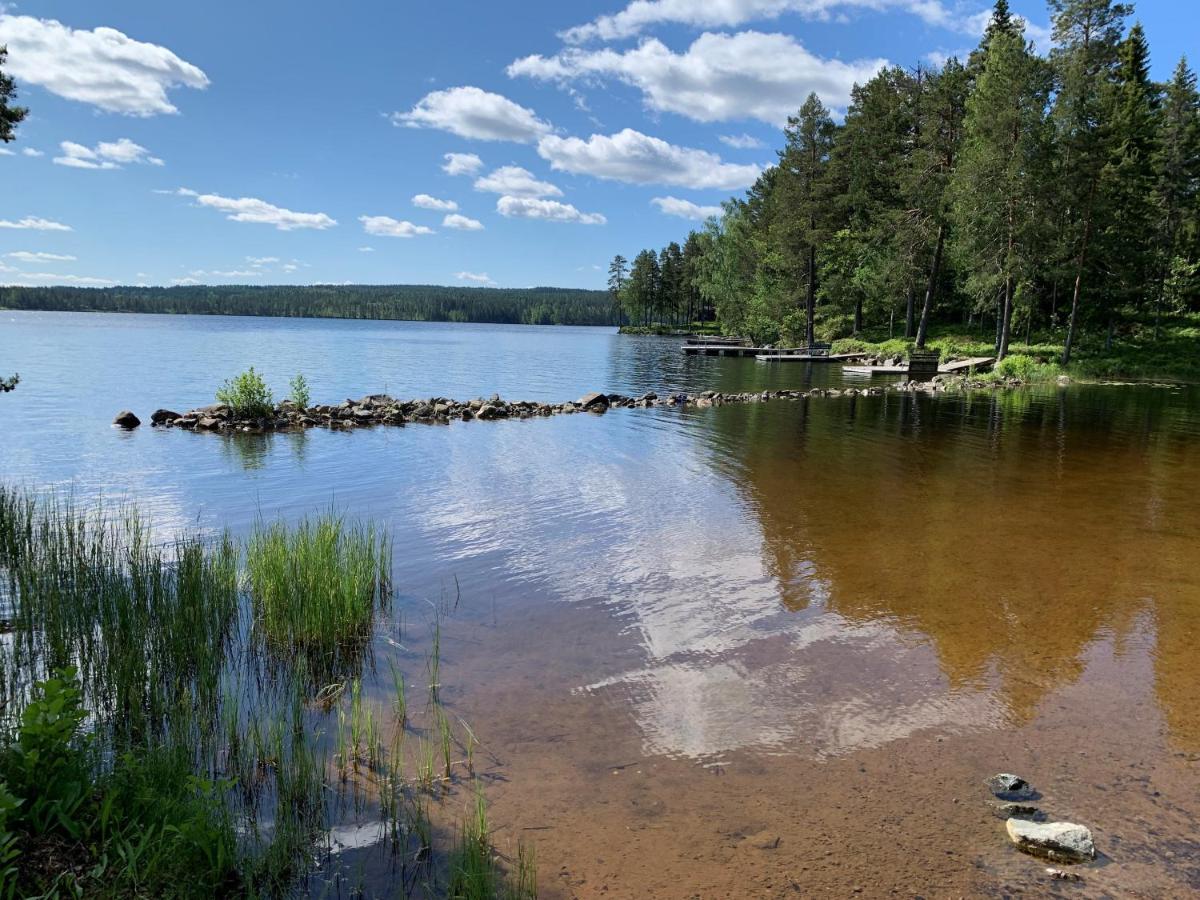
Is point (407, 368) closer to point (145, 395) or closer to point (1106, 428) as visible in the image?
point (145, 395)

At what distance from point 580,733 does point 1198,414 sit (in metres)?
34.0

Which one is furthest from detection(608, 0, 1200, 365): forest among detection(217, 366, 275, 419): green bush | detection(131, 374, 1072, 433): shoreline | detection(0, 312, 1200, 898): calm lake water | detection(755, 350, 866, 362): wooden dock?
detection(217, 366, 275, 419): green bush

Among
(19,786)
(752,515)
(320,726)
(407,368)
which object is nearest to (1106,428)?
(752,515)

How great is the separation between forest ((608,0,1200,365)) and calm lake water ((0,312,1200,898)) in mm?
26395

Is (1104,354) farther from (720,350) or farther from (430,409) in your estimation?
(430,409)

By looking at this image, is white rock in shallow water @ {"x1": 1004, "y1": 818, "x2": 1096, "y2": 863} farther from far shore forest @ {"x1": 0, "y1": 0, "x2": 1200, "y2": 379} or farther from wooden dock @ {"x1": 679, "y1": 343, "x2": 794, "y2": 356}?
wooden dock @ {"x1": 679, "y1": 343, "x2": 794, "y2": 356}

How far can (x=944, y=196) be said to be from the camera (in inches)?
1923

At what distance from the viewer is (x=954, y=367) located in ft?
161

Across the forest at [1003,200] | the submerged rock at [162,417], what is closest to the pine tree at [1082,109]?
the forest at [1003,200]

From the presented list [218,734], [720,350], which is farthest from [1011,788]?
[720,350]

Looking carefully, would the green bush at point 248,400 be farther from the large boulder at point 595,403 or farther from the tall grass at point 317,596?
the tall grass at point 317,596

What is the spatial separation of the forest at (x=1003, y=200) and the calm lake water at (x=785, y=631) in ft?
86.6

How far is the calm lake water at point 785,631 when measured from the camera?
5262 millimetres

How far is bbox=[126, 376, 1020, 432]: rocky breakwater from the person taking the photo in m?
26.8
